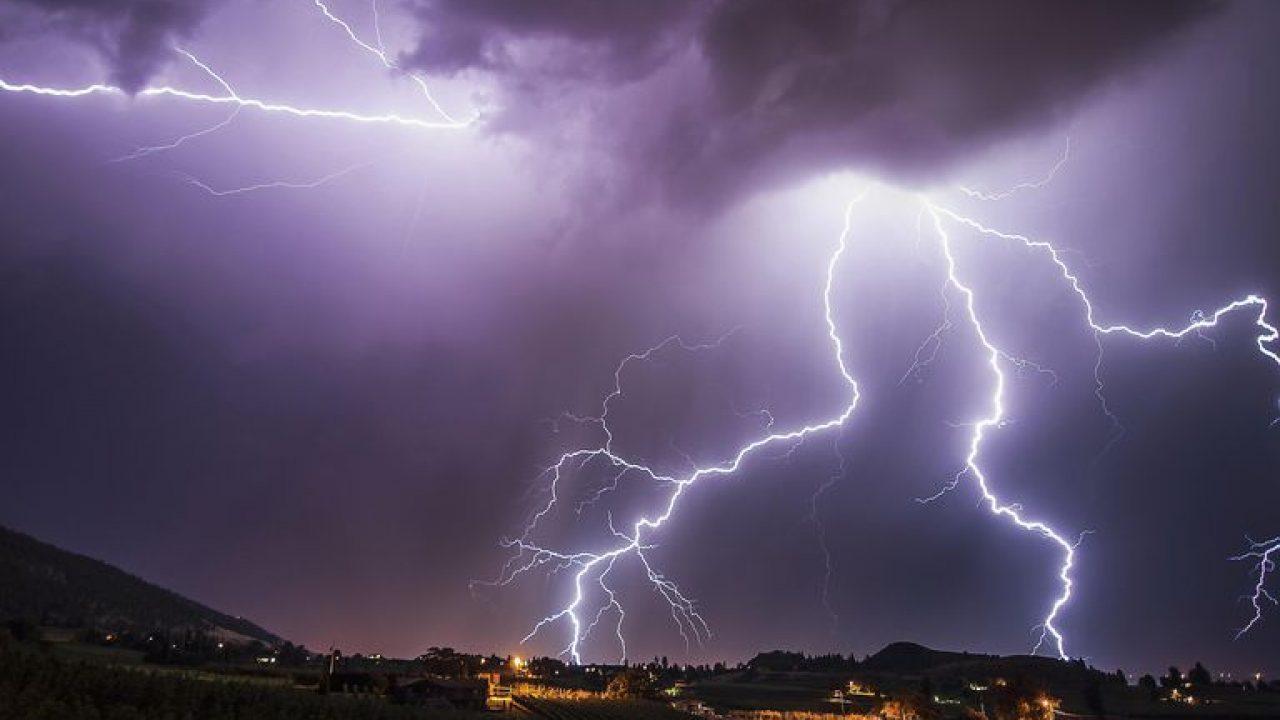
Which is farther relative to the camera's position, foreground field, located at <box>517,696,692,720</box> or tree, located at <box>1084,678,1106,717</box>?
tree, located at <box>1084,678,1106,717</box>

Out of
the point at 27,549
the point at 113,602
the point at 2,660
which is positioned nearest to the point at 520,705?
the point at 2,660

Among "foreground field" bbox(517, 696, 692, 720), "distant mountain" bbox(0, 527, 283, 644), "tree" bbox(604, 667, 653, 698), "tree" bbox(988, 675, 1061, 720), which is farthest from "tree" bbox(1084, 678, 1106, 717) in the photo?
"distant mountain" bbox(0, 527, 283, 644)

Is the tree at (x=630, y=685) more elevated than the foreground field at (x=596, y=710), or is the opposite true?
the tree at (x=630, y=685)

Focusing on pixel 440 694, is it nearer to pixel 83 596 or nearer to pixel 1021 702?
pixel 1021 702

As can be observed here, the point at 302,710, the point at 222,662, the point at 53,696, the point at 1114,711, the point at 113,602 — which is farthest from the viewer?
the point at 113,602

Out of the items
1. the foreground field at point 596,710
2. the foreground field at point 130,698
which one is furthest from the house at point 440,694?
the foreground field at point 130,698

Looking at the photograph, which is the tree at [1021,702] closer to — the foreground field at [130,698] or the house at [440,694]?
the house at [440,694]

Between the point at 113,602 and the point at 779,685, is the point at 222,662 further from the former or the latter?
the point at 779,685

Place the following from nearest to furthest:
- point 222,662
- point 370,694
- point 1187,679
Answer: point 370,694, point 222,662, point 1187,679

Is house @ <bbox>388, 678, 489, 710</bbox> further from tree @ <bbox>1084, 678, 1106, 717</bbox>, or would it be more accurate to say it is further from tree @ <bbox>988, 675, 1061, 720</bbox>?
tree @ <bbox>1084, 678, 1106, 717</bbox>
